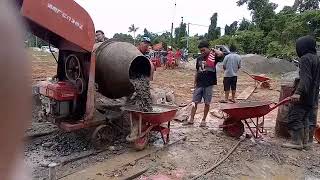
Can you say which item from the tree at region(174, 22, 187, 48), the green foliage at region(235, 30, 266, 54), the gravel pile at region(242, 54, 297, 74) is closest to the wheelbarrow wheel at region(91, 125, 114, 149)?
the gravel pile at region(242, 54, 297, 74)

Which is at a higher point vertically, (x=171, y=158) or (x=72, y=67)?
(x=72, y=67)

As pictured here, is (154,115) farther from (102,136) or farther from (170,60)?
(170,60)

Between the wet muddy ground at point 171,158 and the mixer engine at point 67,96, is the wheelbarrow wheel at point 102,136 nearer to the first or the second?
the wet muddy ground at point 171,158

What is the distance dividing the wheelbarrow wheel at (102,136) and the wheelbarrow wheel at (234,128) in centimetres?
240

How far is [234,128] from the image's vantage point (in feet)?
25.8

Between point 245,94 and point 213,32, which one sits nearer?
point 245,94

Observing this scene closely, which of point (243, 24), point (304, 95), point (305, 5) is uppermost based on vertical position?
Result: point (305, 5)

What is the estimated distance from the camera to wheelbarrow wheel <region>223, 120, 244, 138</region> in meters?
7.79

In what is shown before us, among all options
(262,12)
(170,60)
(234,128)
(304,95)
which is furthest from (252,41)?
(304,95)

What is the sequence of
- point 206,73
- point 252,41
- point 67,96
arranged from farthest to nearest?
point 252,41 → point 206,73 → point 67,96

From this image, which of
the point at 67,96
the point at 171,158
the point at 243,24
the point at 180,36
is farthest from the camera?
the point at 180,36

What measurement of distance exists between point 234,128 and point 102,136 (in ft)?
9.03

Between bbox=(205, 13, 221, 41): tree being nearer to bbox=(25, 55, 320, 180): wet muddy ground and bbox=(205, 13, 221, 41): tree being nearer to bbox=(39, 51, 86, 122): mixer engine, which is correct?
bbox=(25, 55, 320, 180): wet muddy ground

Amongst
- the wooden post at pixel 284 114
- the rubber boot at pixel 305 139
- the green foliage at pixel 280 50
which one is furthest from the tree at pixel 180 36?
the rubber boot at pixel 305 139
